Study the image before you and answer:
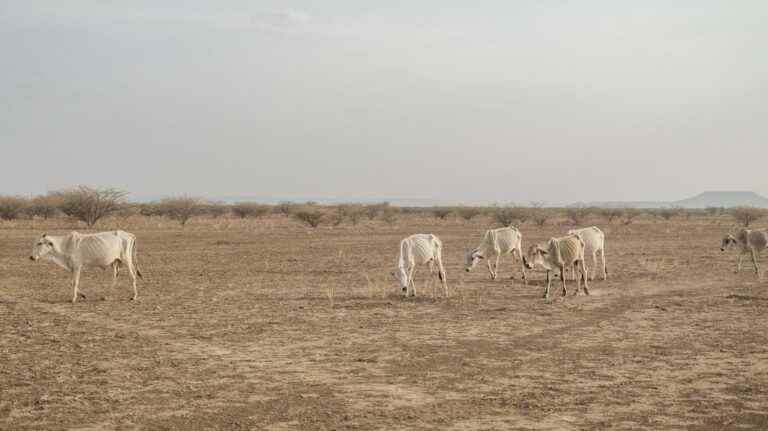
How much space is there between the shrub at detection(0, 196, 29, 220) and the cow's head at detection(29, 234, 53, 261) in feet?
126

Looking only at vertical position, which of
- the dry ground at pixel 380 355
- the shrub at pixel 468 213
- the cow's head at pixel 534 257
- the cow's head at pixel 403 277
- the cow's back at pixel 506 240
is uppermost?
the shrub at pixel 468 213

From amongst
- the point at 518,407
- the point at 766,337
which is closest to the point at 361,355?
the point at 518,407

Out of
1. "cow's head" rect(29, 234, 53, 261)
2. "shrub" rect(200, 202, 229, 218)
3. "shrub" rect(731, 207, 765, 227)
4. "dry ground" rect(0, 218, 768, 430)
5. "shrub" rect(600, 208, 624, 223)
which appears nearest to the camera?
"dry ground" rect(0, 218, 768, 430)

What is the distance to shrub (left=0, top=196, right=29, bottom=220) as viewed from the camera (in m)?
49.2

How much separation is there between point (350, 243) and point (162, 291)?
16892mm

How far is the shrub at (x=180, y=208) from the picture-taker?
5234 cm

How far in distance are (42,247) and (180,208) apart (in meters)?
38.5

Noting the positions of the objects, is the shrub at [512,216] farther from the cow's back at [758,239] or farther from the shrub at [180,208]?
the cow's back at [758,239]

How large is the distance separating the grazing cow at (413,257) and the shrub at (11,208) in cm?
4221

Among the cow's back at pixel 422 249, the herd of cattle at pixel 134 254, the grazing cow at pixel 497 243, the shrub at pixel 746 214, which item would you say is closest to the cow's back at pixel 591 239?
the grazing cow at pixel 497 243

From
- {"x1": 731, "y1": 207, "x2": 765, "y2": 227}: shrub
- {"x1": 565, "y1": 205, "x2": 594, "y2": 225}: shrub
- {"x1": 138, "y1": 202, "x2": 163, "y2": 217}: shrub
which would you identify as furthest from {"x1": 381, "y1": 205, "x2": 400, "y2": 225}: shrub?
{"x1": 731, "y1": 207, "x2": 765, "y2": 227}: shrub

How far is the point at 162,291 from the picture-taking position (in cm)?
1694

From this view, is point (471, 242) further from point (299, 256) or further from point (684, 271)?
point (684, 271)

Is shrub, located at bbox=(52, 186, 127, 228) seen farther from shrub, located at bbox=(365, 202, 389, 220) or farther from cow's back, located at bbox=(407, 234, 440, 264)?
cow's back, located at bbox=(407, 234, 440, 264)
